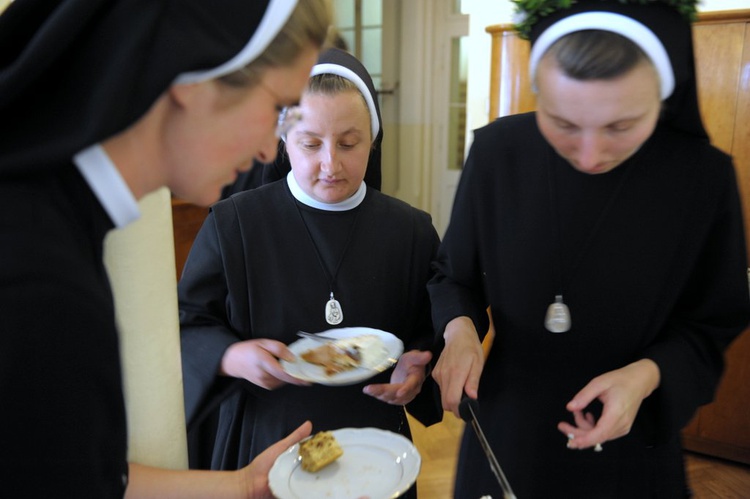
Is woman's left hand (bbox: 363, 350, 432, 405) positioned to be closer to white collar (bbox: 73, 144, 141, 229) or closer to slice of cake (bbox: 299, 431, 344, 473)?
slice of cake (bbox: 299, 431, 344, 473)

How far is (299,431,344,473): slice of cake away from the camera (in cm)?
123

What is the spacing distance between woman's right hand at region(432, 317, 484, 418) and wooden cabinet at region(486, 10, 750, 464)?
182cm

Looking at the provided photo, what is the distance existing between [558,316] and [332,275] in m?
0.64

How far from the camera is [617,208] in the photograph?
1300mm

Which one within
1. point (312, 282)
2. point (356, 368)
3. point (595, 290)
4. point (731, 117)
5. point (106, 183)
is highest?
point (106, 183)

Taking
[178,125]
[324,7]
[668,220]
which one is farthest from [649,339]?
[178,125]

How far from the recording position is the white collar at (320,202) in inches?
69.7

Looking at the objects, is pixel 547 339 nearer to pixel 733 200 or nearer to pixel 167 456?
pixel 733 200

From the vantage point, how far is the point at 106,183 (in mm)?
671

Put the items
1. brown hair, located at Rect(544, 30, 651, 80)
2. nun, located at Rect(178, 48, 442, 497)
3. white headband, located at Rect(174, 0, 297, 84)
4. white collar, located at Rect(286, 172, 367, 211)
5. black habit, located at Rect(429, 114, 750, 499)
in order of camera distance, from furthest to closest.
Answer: white collar, located at Rect(286, 172, 367, 211) < nun, located at Rect(178, 48, 442, 497) < black habit, located at Rect(429, 114, 750, 499) < brown hair, located at Rect(544, 30, 651, 80) < white headband, located at Rect(174, 0, 297, 84)

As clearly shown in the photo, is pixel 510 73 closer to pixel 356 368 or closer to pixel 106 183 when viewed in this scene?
pixel 356 368

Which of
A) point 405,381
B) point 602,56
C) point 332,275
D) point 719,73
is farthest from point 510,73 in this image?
point 602,56

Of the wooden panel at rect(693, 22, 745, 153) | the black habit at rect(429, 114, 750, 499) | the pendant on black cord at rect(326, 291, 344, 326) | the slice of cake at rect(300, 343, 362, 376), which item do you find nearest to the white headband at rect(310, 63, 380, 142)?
the black habit at rect(429, 114, 750, 499)

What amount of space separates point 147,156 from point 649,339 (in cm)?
105
